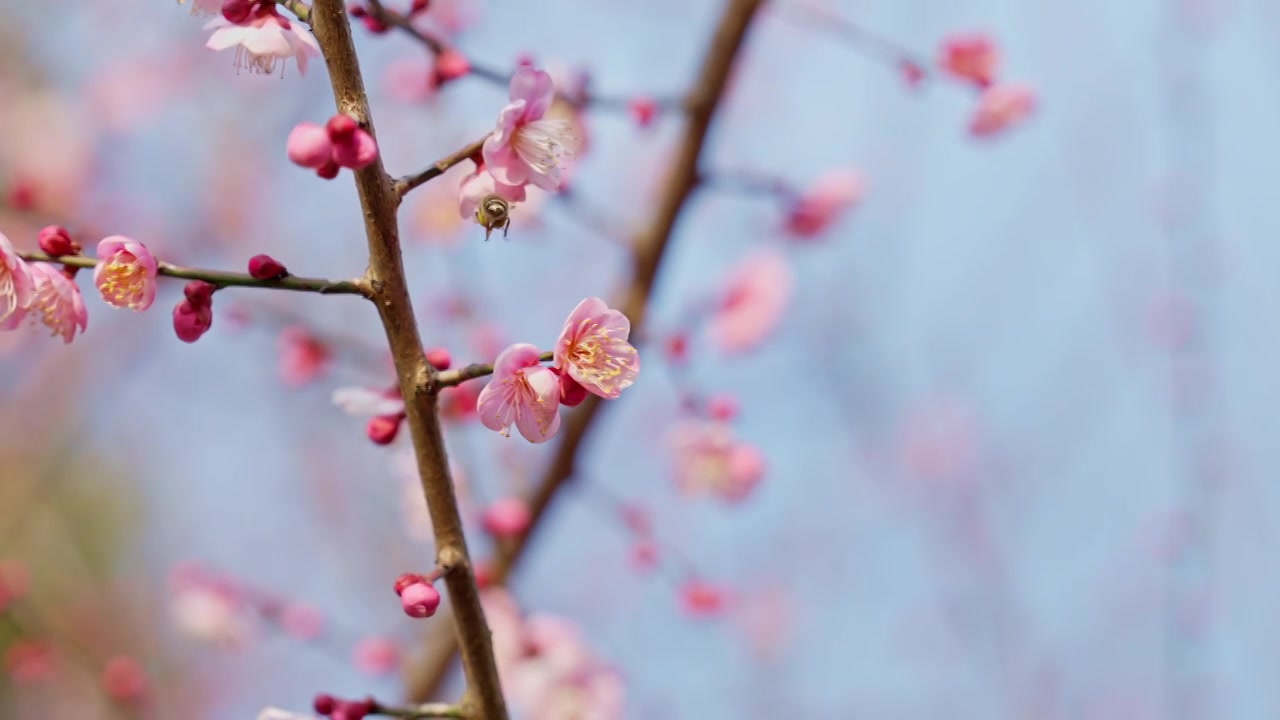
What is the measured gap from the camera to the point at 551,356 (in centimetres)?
86

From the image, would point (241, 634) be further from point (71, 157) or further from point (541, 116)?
point (71, 157)

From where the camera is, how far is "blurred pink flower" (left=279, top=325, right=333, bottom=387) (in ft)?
6.51

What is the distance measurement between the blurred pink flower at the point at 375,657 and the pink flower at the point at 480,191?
159 cm

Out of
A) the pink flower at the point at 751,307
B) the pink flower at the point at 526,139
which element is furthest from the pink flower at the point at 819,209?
the pink flower at the point at 526,139

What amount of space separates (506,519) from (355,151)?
129 centimetres

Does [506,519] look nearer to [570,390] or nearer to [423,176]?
[570,390]

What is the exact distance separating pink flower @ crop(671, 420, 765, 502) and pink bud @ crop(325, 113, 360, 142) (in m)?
1.40

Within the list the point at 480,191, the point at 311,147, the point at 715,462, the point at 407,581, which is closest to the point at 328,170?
the point at 311,147

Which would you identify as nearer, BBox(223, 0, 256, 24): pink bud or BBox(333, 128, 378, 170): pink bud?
BBox(333, 128, 378, 170): pink bud

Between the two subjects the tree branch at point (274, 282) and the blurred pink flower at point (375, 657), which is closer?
the tree branch at point (274, 282)

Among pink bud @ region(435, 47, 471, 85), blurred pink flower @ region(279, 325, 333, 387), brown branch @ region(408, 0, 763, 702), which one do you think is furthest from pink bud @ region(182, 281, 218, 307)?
blurred pink flower @ region(279, 325, 333, 387)

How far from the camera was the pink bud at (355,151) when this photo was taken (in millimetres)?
758

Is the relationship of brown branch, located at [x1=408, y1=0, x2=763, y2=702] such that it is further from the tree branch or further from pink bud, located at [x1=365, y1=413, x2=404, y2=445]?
the tree branch

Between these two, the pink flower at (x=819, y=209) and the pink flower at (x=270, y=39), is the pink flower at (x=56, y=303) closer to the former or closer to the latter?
the pink flower at (x=270, y=39)
